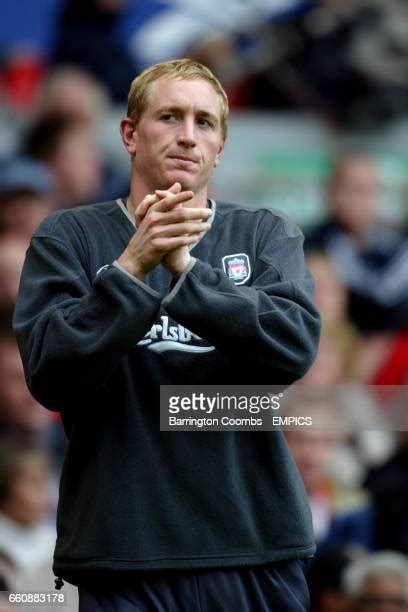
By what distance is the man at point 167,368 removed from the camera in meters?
2.97

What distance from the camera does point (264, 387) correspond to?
3178 mm

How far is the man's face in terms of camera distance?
317 cm

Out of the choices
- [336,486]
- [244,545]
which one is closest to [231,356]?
[244,545]

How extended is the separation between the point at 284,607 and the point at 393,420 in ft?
13.9

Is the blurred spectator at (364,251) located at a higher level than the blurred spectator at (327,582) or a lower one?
higher

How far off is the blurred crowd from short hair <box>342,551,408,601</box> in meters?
0.14

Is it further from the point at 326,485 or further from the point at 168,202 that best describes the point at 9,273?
the point at 168,202

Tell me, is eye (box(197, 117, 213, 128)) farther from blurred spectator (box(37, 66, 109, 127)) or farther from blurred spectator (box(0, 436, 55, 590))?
blurred spectator (box(37, 66, 109, 127))

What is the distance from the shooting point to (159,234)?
2.95 metres

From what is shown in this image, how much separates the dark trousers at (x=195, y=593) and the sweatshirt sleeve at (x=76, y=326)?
47 centimetres

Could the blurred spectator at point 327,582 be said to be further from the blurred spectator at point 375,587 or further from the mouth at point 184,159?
the mouth at point 184,159

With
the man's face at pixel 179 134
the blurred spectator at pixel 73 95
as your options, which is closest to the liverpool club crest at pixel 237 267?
the man's face at pixel 179 134

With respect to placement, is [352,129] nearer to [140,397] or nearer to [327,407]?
[327,407]

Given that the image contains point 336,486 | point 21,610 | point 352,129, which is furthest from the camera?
point 352,129
